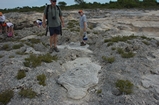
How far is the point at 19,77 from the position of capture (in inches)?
295

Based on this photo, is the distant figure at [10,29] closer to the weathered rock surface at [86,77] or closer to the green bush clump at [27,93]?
the weathered rock surface at [86,77]

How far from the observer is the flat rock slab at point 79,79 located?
6.91 meters

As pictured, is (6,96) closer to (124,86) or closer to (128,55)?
(124,86)

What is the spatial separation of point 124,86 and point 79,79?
1.88 metres

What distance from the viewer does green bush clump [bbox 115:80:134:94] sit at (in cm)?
678

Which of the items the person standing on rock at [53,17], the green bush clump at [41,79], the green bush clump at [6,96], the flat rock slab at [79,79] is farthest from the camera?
the person standing on rock at [53,17]

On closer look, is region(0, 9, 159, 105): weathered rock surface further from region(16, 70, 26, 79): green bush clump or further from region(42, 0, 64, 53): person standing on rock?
region(42, 0, 64, 53): person standing on rock

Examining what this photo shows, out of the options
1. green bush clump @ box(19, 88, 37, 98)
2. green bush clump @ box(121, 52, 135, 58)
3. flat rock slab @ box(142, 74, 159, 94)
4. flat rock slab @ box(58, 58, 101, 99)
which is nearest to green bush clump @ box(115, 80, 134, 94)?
flat rock slab @ box(142, 74, 159, 94)

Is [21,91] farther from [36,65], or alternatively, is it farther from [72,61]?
[72,61]

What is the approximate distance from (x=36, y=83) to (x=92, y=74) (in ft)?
8.27

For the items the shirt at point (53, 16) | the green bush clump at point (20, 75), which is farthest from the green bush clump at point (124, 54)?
the green bush clump at point (20, 75)

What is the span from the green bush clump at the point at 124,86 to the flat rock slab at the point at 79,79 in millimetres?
968

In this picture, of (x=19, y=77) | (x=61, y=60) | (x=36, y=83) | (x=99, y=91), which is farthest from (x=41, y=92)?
(x=61, y=60)

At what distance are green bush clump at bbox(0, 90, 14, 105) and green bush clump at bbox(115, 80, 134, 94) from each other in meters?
4.07
